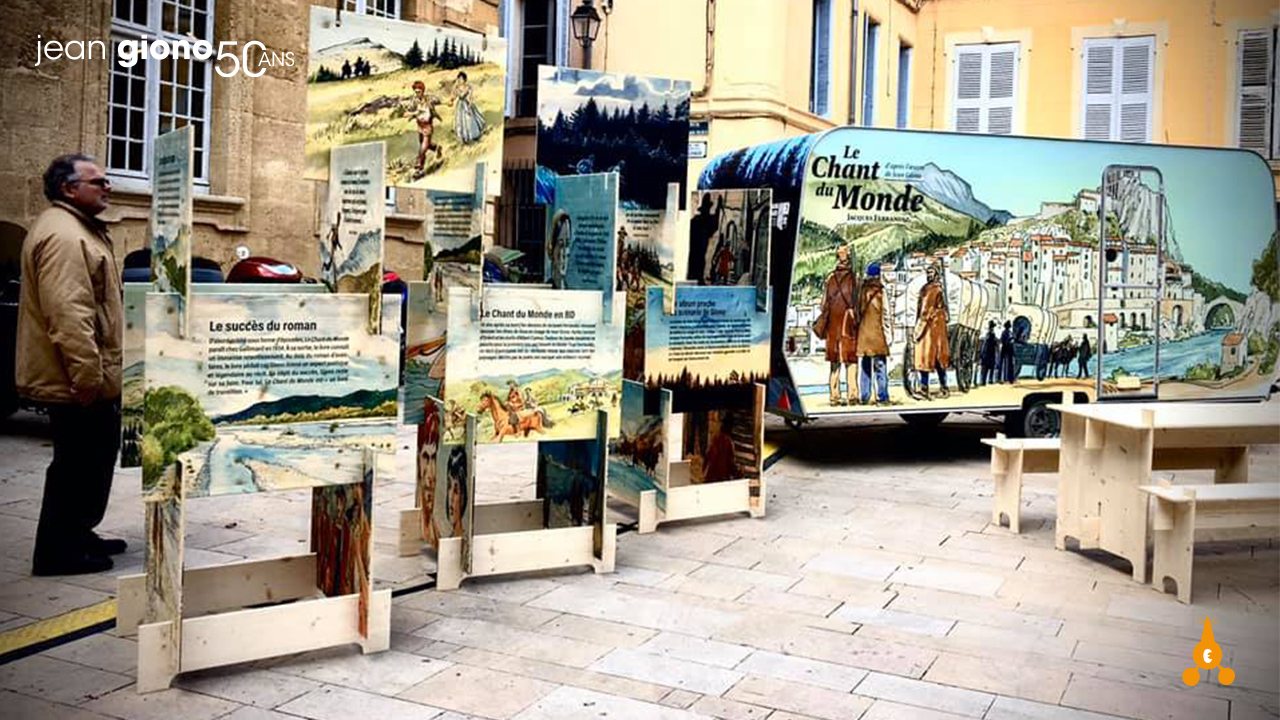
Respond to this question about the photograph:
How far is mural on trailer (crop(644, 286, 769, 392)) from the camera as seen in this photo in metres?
7.46

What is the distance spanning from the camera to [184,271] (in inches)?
178

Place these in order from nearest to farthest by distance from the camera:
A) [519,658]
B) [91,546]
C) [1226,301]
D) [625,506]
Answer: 1. [519,658]
2. [91,546]
3. [625,506]
4. [1226,301]

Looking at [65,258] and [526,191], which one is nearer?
[65,258]

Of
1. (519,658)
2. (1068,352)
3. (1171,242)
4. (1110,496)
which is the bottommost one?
(519,658)

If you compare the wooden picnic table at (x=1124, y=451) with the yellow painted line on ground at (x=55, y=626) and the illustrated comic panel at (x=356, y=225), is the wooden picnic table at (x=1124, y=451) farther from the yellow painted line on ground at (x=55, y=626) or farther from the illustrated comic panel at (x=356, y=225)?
the yellow painted line on ground at (x=55, y=626)

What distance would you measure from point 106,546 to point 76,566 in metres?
0.32

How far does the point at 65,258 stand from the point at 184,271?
1500mm

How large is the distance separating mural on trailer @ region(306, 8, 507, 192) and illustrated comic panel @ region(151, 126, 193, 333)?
738 mm

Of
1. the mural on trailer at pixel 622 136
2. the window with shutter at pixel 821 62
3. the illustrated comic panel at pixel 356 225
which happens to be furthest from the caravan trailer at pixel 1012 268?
the window with shutter at pixel 821 62

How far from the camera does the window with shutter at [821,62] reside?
18.2 m

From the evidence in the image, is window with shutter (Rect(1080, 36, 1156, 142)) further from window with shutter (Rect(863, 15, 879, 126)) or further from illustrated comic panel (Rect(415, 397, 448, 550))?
illustrated comic panel (Rect(415, 397, 448, 550))

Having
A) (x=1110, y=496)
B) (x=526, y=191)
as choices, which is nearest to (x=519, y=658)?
(x=1110, y=496)

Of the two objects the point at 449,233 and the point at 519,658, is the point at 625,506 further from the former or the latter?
the point at 519,658

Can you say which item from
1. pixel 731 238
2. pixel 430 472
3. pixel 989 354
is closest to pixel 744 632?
pixel 430 472
